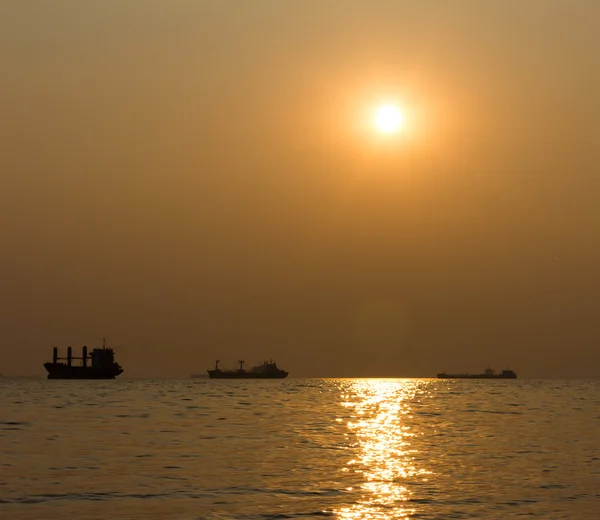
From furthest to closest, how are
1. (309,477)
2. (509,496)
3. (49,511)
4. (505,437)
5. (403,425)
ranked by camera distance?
(403,425) < (505,437) < (309,477) < (509,496) < (49,511)

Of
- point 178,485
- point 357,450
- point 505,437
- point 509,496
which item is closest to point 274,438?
point 357,450

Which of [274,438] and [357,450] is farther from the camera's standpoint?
[274,438]

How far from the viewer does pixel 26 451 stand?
149ft

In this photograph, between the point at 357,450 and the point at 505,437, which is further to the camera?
the point at 505,437

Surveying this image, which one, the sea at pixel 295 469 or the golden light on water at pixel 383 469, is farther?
the sea at pixel 295 469

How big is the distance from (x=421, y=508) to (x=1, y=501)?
1380 cm

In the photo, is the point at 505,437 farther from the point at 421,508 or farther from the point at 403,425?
the point at 421,508

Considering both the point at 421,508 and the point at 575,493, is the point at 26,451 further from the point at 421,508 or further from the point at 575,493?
the point at 575,493

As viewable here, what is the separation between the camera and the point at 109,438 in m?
53.7

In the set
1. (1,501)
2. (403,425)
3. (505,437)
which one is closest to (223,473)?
(1,501)

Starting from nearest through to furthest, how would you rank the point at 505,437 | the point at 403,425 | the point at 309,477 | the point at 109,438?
the point at 309,477, the point at 109,438, the point at 505,437, the point at 403,425

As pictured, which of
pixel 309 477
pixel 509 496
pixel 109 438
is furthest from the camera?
pixel 109 438

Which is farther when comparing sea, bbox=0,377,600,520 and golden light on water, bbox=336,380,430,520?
sea, bbox=0,377,600,520

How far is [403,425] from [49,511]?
41367 mm
